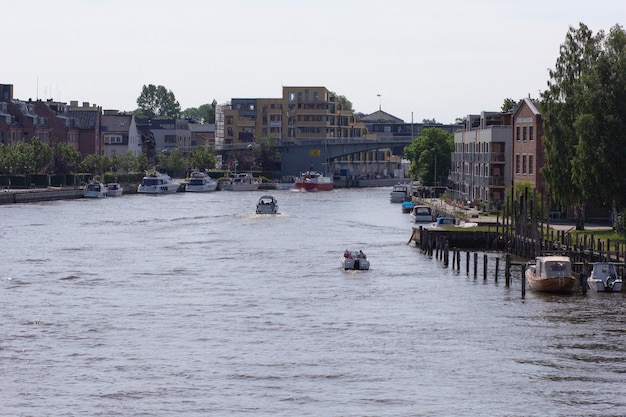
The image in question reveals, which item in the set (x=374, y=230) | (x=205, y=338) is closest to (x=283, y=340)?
(x=205, y=338)

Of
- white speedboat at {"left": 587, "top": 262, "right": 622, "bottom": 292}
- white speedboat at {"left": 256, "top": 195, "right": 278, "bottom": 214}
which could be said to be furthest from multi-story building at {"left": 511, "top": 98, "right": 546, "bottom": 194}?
white speedboat at {"left": 587, "top": 262, "right": 622, "bottom": 292}

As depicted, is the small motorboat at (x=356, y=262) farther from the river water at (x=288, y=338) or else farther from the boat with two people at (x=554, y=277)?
the boat with two people at (x=554, y=277)

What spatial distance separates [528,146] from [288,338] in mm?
77683

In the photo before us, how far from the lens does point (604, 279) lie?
274 ft

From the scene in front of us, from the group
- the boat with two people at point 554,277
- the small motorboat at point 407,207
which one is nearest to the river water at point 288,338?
the boat with two people at point 554,277

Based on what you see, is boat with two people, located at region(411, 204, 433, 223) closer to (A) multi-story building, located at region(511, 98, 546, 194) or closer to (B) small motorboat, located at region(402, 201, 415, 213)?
(A) multi-story building, located at region(511, 98, 546, 194)

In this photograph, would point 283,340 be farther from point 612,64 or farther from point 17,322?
point 612,64

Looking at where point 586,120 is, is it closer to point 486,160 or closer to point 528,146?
point 528,146

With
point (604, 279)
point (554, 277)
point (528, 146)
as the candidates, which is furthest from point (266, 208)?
point (604, 279)

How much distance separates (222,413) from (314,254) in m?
58.9

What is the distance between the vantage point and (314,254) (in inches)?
4370

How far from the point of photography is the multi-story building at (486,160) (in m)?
152

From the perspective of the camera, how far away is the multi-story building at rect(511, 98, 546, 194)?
136 metres

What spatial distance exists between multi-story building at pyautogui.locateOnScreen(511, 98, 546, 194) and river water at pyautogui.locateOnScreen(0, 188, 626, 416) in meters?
→ 29.6
